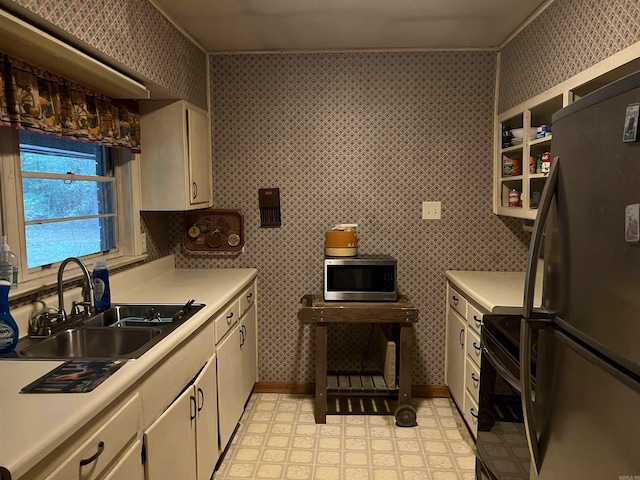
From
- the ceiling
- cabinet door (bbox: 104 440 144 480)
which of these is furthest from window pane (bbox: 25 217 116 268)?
the ceiling

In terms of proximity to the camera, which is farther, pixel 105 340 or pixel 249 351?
pixel 249 351

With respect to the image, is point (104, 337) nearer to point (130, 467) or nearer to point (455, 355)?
point (130, 467)

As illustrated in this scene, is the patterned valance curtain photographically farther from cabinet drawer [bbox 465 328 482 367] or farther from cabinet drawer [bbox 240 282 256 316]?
cabinet drawer [bbox 465 328 482 367]

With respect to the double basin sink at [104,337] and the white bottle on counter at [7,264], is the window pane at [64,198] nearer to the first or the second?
the white bottle on counter at [7,264]

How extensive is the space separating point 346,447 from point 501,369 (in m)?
1.52

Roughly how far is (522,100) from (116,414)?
254 cm

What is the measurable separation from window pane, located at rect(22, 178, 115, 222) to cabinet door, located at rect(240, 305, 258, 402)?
3.52ft

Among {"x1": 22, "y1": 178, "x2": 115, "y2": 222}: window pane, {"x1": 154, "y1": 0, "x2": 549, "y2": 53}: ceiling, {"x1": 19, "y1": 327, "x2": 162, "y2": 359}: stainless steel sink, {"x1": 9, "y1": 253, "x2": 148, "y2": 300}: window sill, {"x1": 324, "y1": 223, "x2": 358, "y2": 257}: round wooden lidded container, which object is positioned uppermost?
{"x1": 154, "y1": 0, "x2": 549, "y2": 53}: ceiling

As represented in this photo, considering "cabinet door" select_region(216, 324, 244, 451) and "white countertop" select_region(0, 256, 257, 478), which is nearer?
"white countertop" select_region(0, 256, 257, 478)

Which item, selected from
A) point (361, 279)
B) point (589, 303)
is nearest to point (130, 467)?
point (589, 303)

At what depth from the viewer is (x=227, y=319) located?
96.0 inches

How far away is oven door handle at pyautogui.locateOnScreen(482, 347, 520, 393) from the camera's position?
4.13 ft

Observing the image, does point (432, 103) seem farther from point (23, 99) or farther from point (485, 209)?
point (23, 99)

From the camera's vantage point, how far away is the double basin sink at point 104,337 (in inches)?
63.2
